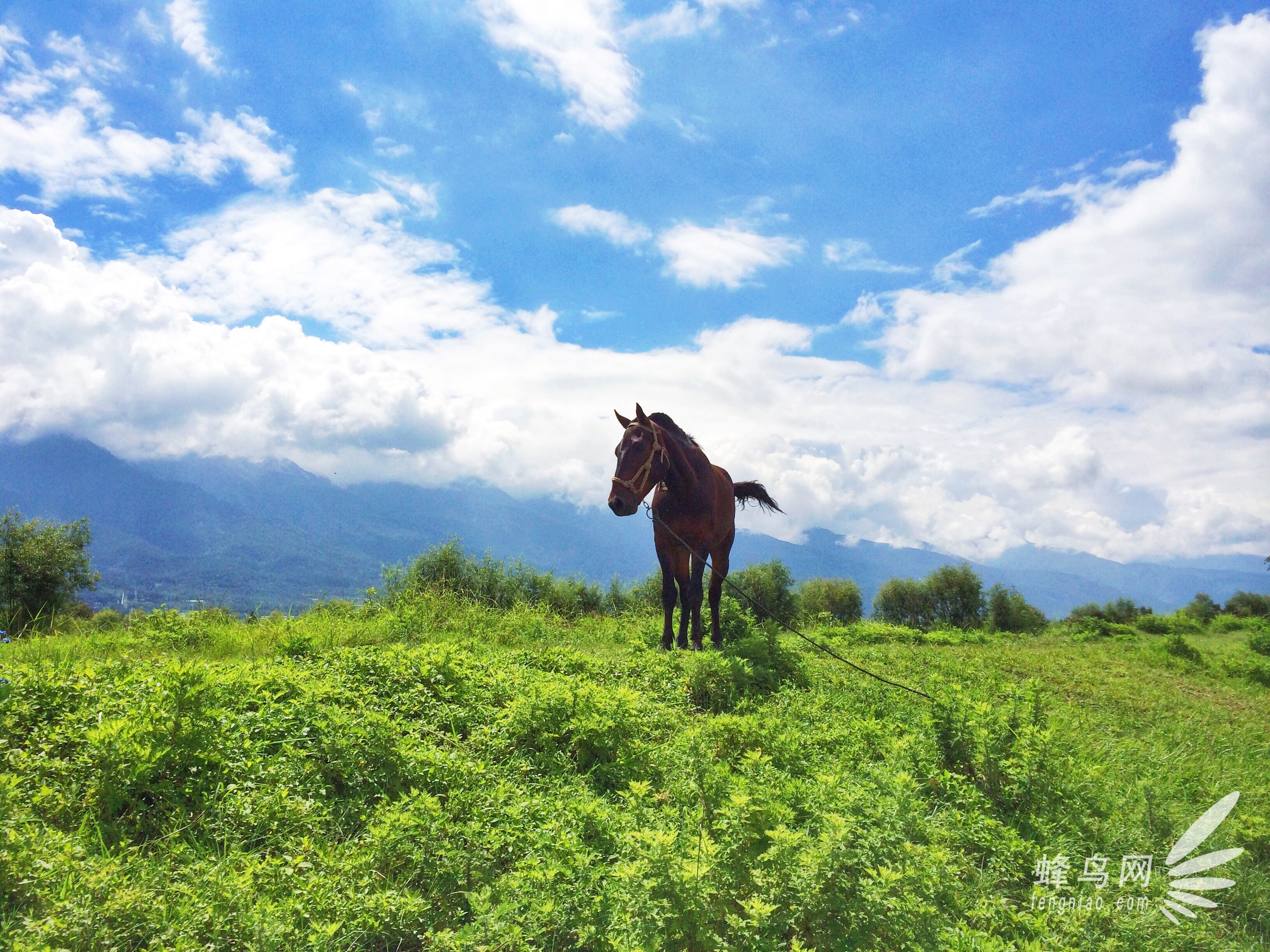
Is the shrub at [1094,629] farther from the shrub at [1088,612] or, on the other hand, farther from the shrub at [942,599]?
the shrub at [942,599]

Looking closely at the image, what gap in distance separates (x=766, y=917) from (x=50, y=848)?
367 centimetres

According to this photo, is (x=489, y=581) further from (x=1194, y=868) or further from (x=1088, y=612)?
(x=1088, y=612)

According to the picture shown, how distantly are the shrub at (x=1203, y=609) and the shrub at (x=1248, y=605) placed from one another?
69 cm

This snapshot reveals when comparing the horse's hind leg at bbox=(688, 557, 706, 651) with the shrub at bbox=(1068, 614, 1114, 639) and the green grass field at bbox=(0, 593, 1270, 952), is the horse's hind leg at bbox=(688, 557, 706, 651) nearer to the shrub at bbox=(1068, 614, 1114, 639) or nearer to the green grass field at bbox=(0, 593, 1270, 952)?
the green grass field at bbox=(0, 593, 1270, 952)

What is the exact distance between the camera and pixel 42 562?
27688 millimetres

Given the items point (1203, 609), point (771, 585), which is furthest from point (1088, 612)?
point (771, 585)

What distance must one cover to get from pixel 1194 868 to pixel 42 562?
3874 centimetres

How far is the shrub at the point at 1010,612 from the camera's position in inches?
1165

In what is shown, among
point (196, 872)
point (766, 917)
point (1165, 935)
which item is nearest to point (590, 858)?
→ point (766, 917)

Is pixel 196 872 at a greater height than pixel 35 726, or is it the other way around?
pixel 35 726

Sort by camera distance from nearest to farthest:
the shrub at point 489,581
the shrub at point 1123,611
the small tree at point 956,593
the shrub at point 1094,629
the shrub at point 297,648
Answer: the shrub at point 297,648 < the shrub at point 489,581 < the shrub at point 1094,629 < the shrub at point 1123,611 < the small tree at point 956,593

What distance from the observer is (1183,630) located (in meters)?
21.3

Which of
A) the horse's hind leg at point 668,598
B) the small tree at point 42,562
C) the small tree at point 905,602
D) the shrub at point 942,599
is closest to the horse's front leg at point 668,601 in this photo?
the horse's hind leg at point 668,598

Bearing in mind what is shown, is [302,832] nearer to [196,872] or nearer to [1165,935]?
[196,872]
